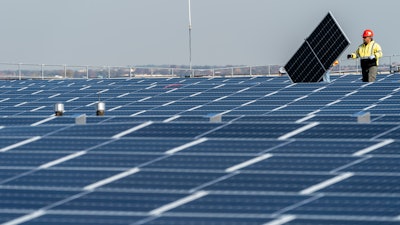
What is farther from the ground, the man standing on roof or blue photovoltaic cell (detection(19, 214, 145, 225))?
the man standing on roof

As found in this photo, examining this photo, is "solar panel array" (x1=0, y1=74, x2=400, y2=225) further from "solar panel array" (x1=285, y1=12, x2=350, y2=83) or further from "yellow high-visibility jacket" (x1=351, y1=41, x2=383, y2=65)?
"solar panel array" (x1=285, y1=12, x2=350, y2=83)

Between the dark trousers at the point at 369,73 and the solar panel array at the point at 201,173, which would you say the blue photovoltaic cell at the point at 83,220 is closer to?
the solar panel array at the point at 201,173

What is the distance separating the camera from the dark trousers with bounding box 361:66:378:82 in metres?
38.5

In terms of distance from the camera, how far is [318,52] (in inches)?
1671

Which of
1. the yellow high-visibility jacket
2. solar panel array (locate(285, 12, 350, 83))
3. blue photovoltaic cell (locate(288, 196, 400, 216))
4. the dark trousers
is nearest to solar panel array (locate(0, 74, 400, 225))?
blue photovoltaic cell (locate(288, 196, 400, 216))

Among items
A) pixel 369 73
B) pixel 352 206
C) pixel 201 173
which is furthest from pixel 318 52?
pixel 352 206

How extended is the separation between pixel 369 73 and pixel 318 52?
3.68 metres

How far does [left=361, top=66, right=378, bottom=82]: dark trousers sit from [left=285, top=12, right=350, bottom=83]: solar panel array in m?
1.71

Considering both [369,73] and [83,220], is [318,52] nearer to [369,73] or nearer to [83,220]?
[369,73]

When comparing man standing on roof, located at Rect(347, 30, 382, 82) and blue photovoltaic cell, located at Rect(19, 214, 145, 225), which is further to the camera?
man standing on roof, located at Rect(347, 30, 382, 82)

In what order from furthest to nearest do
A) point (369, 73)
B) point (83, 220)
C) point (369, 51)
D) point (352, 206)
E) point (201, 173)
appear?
point (369, 73), point (369, 51), point (201, 173), point (83, 220), point (352, 206)

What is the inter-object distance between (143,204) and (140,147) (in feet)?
8.48

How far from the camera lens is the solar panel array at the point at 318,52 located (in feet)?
136

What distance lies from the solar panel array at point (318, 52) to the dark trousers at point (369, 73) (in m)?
1.71
